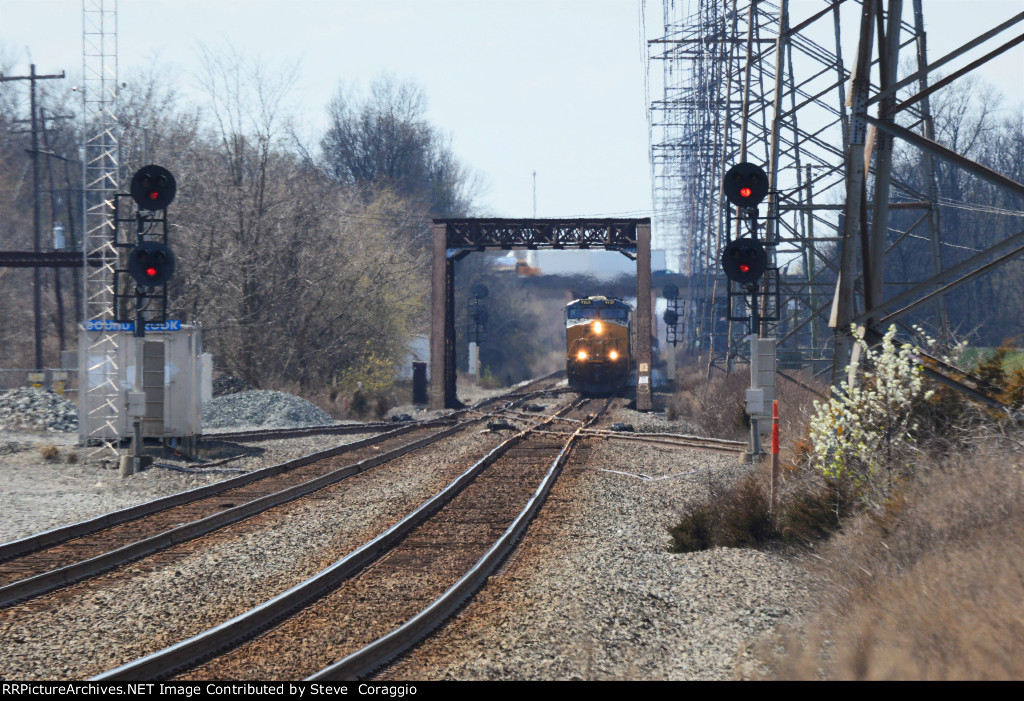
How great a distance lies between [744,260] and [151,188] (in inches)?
427

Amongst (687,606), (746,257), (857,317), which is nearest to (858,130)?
(857,317)

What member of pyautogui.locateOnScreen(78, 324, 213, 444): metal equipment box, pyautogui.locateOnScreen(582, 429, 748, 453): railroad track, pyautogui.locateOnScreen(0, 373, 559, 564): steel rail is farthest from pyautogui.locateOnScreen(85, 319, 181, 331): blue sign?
pyautogui.locateOnScreen(582, 429, 748, 453): railroad track

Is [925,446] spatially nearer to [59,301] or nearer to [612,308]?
[612,308]

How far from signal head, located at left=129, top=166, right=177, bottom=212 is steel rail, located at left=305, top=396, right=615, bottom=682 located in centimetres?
990

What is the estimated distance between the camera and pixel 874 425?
10.5 meters

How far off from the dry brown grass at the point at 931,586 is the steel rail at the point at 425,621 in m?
2.65

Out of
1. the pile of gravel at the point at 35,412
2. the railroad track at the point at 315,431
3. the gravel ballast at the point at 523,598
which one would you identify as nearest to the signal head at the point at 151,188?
the gravel ballast at the point at 523,598

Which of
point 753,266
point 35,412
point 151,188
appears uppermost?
point 151,188

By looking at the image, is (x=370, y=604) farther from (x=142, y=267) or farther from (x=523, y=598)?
(x=142, y=267)

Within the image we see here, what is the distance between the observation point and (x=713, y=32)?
5491 centimetres

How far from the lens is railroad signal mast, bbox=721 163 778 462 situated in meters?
14.7

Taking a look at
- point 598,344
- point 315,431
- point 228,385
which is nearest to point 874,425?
point 315,431

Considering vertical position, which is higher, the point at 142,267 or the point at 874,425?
the point at 142,267
